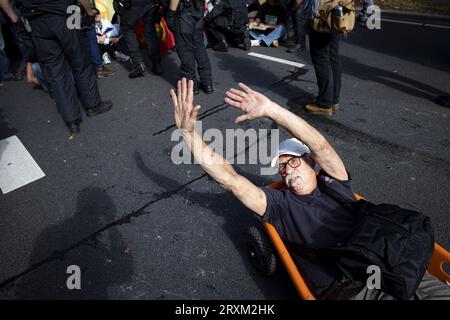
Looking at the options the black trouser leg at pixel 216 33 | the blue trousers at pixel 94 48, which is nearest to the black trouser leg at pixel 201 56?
the blue trousers at pixel 94 48

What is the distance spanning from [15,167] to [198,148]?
9.26 feet

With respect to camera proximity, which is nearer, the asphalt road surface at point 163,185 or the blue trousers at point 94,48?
the asphalt road surface at point 163,185

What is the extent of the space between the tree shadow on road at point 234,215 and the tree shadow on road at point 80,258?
0.61m

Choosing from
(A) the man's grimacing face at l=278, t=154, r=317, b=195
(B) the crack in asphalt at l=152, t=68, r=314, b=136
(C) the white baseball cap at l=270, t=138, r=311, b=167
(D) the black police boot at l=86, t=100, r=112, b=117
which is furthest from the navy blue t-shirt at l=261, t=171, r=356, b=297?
(D) the black police boot at l=86, t=100, r=112, b=117

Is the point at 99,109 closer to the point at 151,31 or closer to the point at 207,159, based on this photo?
the point at 151,31

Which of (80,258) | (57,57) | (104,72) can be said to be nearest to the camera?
(80,258)

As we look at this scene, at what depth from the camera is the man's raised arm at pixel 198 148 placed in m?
1.72

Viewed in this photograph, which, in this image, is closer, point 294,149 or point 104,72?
point 294,149

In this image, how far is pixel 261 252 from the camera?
2105mm

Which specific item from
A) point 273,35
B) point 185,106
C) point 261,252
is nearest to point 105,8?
point 273,35

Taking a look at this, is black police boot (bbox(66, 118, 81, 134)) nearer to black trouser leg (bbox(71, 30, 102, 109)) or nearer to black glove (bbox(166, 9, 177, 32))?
black trouser leg (bbox(71, 30, 102, 109))

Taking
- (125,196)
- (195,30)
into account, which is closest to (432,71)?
(195,30)

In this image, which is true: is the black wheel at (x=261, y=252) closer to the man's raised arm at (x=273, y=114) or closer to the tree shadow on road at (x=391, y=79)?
the man's raised arm at (x=273, y=114)
